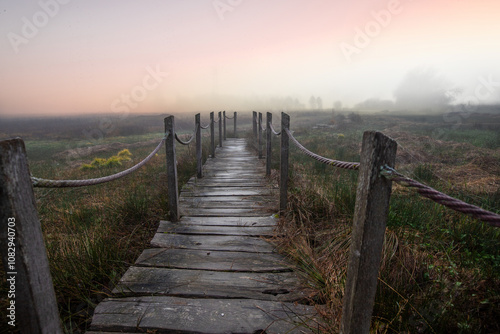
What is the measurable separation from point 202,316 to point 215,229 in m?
1.47

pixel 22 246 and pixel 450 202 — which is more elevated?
pixel 450 202

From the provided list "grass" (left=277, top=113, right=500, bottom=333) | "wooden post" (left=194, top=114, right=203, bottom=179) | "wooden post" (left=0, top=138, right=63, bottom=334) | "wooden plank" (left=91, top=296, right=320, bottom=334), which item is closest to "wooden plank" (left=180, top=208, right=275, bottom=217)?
"grass" (left=277, top=113, right=500, bottom=333)

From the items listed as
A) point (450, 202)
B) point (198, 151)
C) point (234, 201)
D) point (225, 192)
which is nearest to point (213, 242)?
point (234, 201)

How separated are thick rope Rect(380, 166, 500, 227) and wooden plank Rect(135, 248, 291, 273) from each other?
5.19ft

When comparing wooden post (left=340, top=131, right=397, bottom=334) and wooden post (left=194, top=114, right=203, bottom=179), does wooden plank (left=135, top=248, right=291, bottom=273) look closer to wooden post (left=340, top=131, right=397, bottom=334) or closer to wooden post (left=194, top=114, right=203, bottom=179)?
wooden post (left=340, top=131, right=397, bottom=334)

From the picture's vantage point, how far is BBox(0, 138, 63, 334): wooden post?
1006mm

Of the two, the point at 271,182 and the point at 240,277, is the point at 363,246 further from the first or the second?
the point at 271,182

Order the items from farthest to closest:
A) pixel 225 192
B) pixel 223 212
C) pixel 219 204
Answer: pixel 225 192 < pixel 219 204 < pixel 223 212

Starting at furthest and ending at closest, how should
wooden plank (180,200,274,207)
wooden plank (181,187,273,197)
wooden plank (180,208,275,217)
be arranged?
wooden plank (181,187,273,197) < wooden plank (180,200,274,207) < wooden plank (180,208,275,217)

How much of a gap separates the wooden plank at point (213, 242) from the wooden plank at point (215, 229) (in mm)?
87

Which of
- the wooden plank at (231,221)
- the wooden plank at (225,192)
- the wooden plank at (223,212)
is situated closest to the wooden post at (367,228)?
the wooden plank at (231,221)

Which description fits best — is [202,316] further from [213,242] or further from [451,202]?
[451,202]

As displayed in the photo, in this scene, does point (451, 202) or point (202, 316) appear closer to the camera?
point (451, 202)

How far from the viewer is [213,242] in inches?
115
